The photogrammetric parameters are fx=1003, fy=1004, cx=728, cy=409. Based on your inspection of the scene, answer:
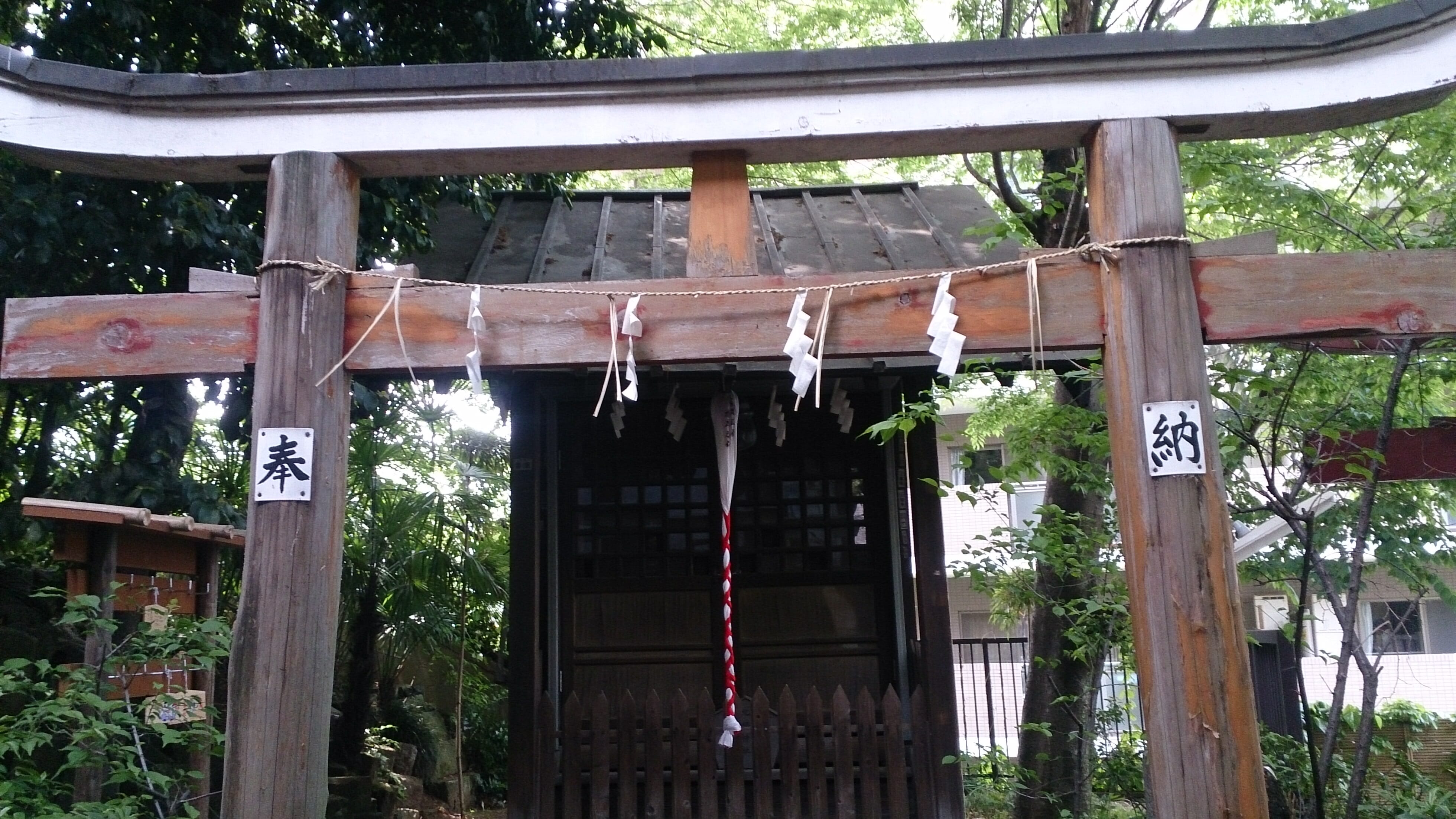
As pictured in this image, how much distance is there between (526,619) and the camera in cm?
705

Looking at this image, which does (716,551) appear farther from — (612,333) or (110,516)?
(110,516)

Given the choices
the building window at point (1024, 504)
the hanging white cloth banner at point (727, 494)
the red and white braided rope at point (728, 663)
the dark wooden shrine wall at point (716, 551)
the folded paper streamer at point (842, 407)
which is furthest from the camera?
the building window at point (1024, 504)

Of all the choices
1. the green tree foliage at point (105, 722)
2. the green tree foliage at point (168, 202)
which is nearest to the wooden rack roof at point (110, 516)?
the green tree foliage at point (105, 722)

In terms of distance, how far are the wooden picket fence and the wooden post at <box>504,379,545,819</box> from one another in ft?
0.16

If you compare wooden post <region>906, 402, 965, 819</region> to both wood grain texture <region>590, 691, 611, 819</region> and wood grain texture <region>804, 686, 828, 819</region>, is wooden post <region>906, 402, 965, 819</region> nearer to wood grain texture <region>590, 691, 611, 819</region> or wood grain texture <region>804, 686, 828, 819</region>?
wood grain texture <region>804, 686, 828, 819</region>

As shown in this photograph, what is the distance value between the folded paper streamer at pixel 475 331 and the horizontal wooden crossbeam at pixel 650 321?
0.03 m

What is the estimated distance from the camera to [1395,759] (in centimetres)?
723

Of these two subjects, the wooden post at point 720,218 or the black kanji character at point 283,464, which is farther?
the wooden post at point 720,218

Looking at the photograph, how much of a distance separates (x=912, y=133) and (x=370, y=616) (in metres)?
7.52

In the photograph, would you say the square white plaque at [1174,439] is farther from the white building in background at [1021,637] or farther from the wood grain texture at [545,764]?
the white building in background at [1021,637]

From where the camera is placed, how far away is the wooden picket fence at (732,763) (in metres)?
6.50

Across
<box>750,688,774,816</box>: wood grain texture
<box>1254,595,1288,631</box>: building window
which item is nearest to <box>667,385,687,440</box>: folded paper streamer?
<box>750,688,774,816</box>: wood grain texture

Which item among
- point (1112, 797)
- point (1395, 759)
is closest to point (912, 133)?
point (1112, 797)

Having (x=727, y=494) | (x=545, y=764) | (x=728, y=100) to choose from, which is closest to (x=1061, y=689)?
(x=727, y=494)
